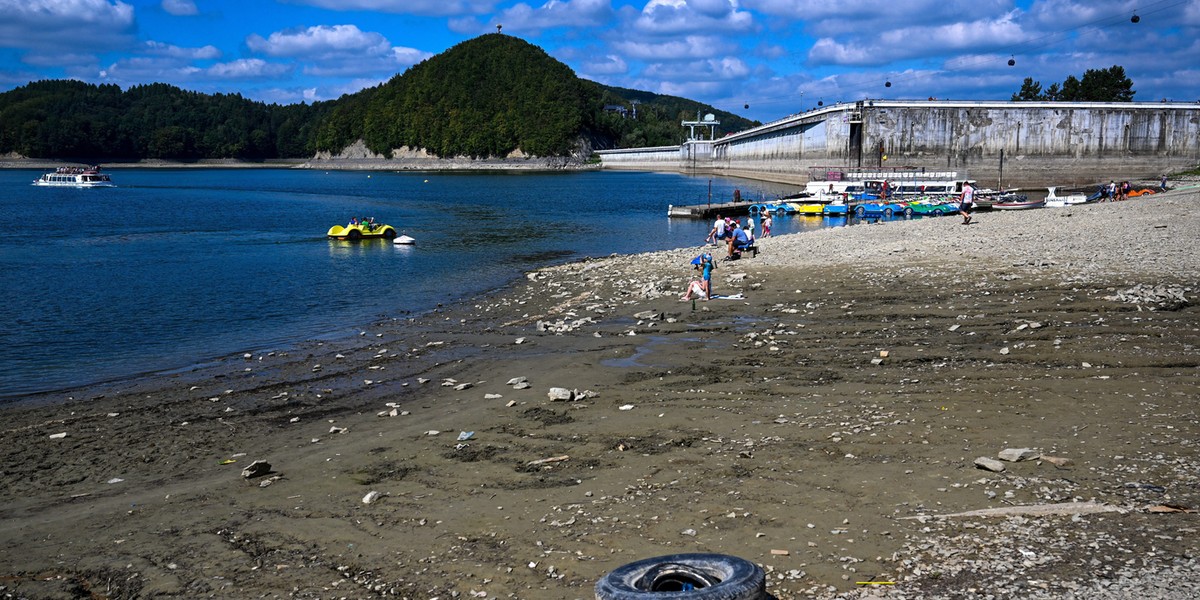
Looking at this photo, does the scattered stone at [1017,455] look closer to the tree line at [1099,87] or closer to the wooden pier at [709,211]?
the wooden pier at [709,211]

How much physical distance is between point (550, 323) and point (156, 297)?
1829 cm

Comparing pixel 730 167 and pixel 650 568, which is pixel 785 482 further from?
pixel 730 167

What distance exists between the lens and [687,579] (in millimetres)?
6922

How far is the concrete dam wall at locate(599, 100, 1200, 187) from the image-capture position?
306ft

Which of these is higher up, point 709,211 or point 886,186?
point 886,186

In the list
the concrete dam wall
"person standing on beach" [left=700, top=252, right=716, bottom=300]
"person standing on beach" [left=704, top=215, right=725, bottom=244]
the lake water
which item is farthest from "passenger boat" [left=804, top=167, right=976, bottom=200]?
"person standing on beach" [left=700, top=252, right=716, bottom=300]

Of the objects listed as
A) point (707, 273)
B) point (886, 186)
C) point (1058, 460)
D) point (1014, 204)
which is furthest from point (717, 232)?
point (886, 186)

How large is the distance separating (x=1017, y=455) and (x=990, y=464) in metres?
0.48

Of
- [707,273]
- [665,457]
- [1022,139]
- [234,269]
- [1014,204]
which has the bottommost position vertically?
[234,269]

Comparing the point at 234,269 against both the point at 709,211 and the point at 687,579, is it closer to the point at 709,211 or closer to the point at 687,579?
the point at 709,211

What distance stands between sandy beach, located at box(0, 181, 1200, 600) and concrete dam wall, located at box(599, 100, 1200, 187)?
263 feet

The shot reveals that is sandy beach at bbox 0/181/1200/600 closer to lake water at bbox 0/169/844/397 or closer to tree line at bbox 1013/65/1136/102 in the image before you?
lake water at bbox 0/169/844/397

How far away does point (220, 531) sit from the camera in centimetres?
957

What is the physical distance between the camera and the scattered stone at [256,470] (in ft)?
37.5
